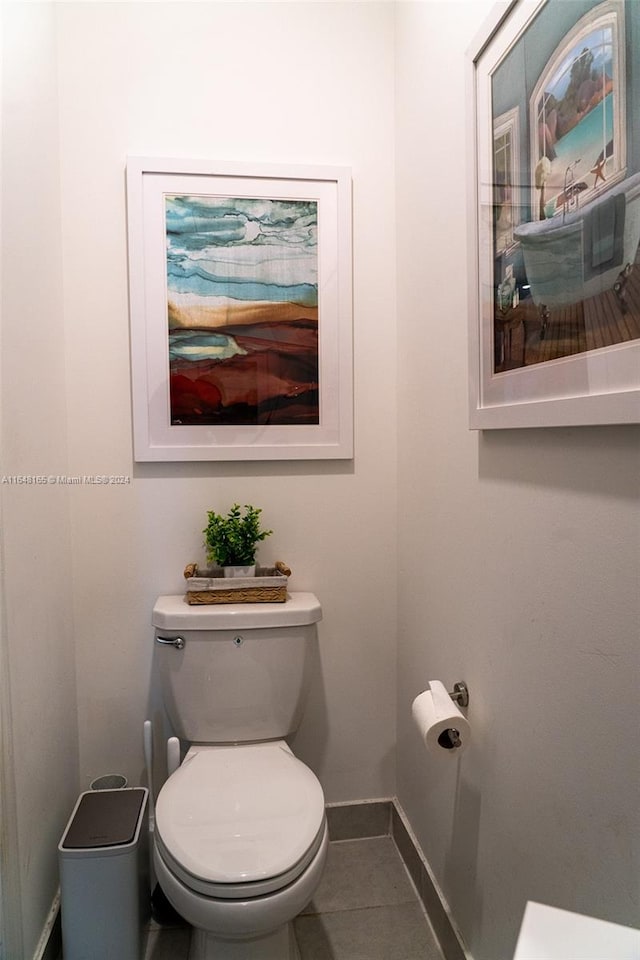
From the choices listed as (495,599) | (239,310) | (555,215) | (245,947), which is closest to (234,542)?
(239,310)

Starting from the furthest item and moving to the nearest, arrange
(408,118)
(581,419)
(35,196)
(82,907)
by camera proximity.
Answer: (408,118) < (35,196) < (82,907) < (581,419)

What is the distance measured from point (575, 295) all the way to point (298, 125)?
1.22 m

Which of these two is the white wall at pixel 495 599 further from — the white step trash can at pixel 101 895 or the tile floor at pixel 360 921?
the white step trash can at pixel 101 895

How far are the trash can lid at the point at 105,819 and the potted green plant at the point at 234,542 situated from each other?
60 centimetres

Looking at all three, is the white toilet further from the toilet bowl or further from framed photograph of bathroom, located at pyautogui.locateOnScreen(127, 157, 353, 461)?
framed photograph of bathroom, located at pyautogui.locateOnScreen(127, 157, 353, 461)

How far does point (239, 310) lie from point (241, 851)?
4.28 feet

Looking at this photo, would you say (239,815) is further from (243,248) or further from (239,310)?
(243,248)

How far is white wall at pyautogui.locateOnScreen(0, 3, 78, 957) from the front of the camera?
1.21 m

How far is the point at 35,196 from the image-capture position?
1.42 metres

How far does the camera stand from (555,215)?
869 mm

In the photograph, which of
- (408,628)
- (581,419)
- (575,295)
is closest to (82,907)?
(408,628)

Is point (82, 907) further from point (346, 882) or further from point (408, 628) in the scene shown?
point (408, 628)

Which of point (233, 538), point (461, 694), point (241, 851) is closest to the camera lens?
point (241, 851)

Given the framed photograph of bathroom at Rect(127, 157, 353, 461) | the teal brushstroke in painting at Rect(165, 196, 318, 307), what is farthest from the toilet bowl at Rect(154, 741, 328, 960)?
the teal brushstroke in painting at Rect(165, 196, 318, 307)
